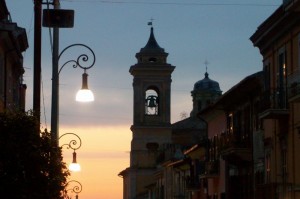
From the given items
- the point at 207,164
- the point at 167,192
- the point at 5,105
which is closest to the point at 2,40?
the point at 5,105

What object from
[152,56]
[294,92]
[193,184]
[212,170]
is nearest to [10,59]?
[294,92]

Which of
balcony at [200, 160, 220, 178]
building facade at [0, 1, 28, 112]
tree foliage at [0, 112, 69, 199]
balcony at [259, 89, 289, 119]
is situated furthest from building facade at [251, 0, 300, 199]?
balcony at [200, 160, 220, 178]

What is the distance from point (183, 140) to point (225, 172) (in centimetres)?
7904

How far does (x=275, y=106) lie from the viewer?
38656mm

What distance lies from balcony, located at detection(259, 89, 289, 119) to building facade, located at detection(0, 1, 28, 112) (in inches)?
313

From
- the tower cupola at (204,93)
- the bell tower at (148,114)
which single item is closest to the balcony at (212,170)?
the bell tower at (148,114)

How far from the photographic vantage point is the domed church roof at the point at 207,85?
5580 inches

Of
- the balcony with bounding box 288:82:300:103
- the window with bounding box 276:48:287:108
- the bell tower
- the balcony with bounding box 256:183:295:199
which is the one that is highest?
the bell tower

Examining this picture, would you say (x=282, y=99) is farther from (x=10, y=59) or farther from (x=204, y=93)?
(x=204, y=93)

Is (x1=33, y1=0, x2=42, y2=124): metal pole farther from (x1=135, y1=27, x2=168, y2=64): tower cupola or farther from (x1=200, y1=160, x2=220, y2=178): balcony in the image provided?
(x1=135, y1=27, x2=168, y2=64): tower cupola

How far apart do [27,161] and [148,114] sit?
95.1 metres

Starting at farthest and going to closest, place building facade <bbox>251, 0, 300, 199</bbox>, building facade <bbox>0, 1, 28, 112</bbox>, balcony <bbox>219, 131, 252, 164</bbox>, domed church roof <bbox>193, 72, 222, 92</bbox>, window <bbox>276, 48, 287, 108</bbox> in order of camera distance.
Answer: domed church roof <bbox>193, 72, 222, 92</bbox>
balcony <bbox>219, 131, 252, 164</bbox>
building facade <bbox>0, 1, 28, 112</bbox>
window <bbox>276, 48, 287, 108</bbox>
building facade <bbox>251, 0, 300, 199</bbox>

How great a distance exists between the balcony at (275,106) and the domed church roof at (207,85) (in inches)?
4004

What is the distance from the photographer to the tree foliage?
26938mm
